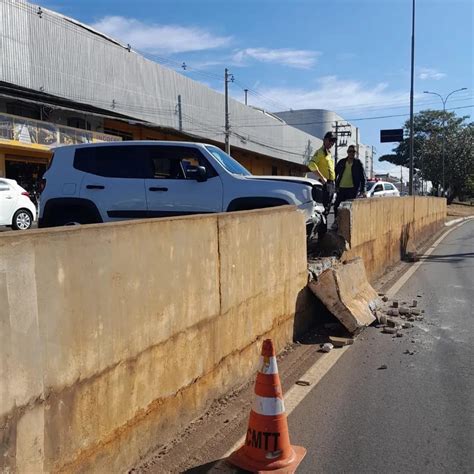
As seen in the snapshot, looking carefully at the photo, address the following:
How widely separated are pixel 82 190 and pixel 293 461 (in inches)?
233

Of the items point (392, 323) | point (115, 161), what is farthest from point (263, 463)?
point (115, 161)

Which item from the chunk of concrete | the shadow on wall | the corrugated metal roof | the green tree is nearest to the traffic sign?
the corrugated metal roof

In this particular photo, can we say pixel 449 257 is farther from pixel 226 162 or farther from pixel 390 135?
pixel 390 135

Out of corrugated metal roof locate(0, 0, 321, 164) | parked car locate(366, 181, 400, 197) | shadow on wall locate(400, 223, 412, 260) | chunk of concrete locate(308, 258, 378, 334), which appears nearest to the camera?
chunk of concrete locate(308, 258, 378, 334)

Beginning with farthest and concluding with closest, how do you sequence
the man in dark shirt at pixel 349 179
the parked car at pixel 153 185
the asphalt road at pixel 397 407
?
the man in dark shirt at pixel 349 179, the parked car at pixel 153 185, the asphalt road at pixel 397 407

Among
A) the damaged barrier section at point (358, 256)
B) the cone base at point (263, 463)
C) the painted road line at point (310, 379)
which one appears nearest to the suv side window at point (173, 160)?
the damaged barrier section at point (358, 256)

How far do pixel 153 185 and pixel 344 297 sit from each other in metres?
3.32

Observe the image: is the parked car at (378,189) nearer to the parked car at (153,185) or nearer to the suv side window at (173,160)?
the parked car at (153,185)

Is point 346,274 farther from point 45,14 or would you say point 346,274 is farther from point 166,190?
point 45,14

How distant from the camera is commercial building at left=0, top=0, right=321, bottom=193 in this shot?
73.9ft

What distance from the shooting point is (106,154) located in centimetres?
848

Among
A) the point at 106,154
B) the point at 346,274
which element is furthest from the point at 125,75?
the point at 346,274

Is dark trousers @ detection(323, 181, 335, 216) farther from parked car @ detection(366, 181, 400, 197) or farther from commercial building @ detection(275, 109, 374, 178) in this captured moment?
commercial building @ detection(275, 109, 374, 178)

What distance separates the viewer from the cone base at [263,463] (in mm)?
3393
